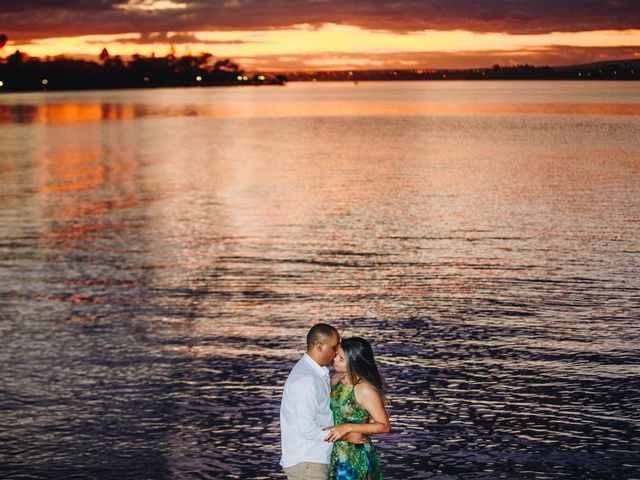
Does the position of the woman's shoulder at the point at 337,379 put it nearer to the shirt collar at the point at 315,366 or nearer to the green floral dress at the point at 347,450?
the green floral dress at the point at 347,450

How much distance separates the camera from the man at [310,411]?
7094 millimetres

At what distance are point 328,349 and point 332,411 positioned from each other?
2.05ft

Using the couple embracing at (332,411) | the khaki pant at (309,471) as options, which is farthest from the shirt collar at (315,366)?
the khaki pant at (309,471)

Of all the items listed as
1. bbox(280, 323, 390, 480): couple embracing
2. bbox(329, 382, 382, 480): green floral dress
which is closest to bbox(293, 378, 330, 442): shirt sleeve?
bbox(280, 323, 390, 480): couple embracing

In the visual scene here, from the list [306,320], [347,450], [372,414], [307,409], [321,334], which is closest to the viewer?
[321,334]

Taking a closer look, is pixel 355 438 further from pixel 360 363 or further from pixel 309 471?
pixel 360 363

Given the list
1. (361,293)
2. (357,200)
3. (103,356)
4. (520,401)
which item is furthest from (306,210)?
(520,401)

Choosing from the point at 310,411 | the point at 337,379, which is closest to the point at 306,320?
the point at 337,379

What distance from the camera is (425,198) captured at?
4134cm

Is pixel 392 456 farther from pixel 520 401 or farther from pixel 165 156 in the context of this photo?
pixel 165 156

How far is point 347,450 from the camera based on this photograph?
7.44 m

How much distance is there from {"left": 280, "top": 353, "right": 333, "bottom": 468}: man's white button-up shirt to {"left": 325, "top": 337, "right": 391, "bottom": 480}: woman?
0.31 feet

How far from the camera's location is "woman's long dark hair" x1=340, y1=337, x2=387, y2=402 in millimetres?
7168

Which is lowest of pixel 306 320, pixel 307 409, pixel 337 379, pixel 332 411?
pixel 306 320
